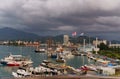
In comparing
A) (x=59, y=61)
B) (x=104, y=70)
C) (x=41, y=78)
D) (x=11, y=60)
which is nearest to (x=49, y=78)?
(x=41, y=78)

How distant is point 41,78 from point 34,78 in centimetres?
105

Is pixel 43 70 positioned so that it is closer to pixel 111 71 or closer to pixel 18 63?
pixel 111 71

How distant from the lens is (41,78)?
1658 inches

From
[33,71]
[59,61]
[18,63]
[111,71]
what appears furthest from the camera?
[59,61]

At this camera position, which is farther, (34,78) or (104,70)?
(104,70)

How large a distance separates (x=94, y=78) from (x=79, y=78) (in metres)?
2.13

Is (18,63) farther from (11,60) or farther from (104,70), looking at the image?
(104,70)

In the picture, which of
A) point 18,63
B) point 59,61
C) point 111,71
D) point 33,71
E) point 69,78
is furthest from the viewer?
point 59,61

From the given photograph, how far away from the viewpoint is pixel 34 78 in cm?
4234

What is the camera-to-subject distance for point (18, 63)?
7906cm

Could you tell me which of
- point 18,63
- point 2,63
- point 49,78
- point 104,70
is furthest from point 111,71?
point 2,63

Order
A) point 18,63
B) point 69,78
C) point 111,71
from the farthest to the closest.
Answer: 1. point 18,63
2. point 111,71
3. point 69,78

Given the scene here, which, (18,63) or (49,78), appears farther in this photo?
(18,63)

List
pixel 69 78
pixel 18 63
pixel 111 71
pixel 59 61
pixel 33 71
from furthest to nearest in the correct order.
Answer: pixel 59 61, pixel 18 63, pixel 33 71, pixel 111 71, pixel 69 78
